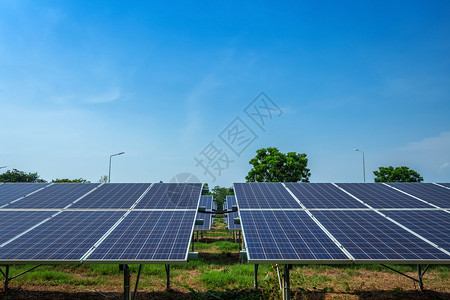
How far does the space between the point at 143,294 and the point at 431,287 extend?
1442 cm

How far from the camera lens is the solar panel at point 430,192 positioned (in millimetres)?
12500

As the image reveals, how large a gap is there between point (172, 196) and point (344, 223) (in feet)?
24.9

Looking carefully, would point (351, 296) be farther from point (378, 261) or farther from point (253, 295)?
point (378, 261)

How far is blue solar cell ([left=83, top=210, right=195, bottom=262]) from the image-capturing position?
8.11 meters

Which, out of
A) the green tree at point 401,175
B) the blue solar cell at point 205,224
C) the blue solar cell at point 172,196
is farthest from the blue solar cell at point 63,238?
the green tree at point 401,175

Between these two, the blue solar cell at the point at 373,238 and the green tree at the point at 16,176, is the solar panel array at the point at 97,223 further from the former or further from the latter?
the green tree at the point at 16,176

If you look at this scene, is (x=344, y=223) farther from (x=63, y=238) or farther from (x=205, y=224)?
(x=205, y=224)

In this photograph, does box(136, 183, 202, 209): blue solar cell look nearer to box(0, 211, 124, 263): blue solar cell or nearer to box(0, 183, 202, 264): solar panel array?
box(0, 183, 202, 264): solar panel array

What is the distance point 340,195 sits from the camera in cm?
1341

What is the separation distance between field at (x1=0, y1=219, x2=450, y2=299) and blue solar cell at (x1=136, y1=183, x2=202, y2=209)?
360cm

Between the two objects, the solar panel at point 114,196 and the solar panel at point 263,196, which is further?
the solar panel at point 114,196

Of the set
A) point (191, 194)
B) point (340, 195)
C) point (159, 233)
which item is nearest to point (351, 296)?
point (340, 195)

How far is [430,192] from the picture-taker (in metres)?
14.0

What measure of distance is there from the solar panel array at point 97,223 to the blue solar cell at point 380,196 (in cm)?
783
